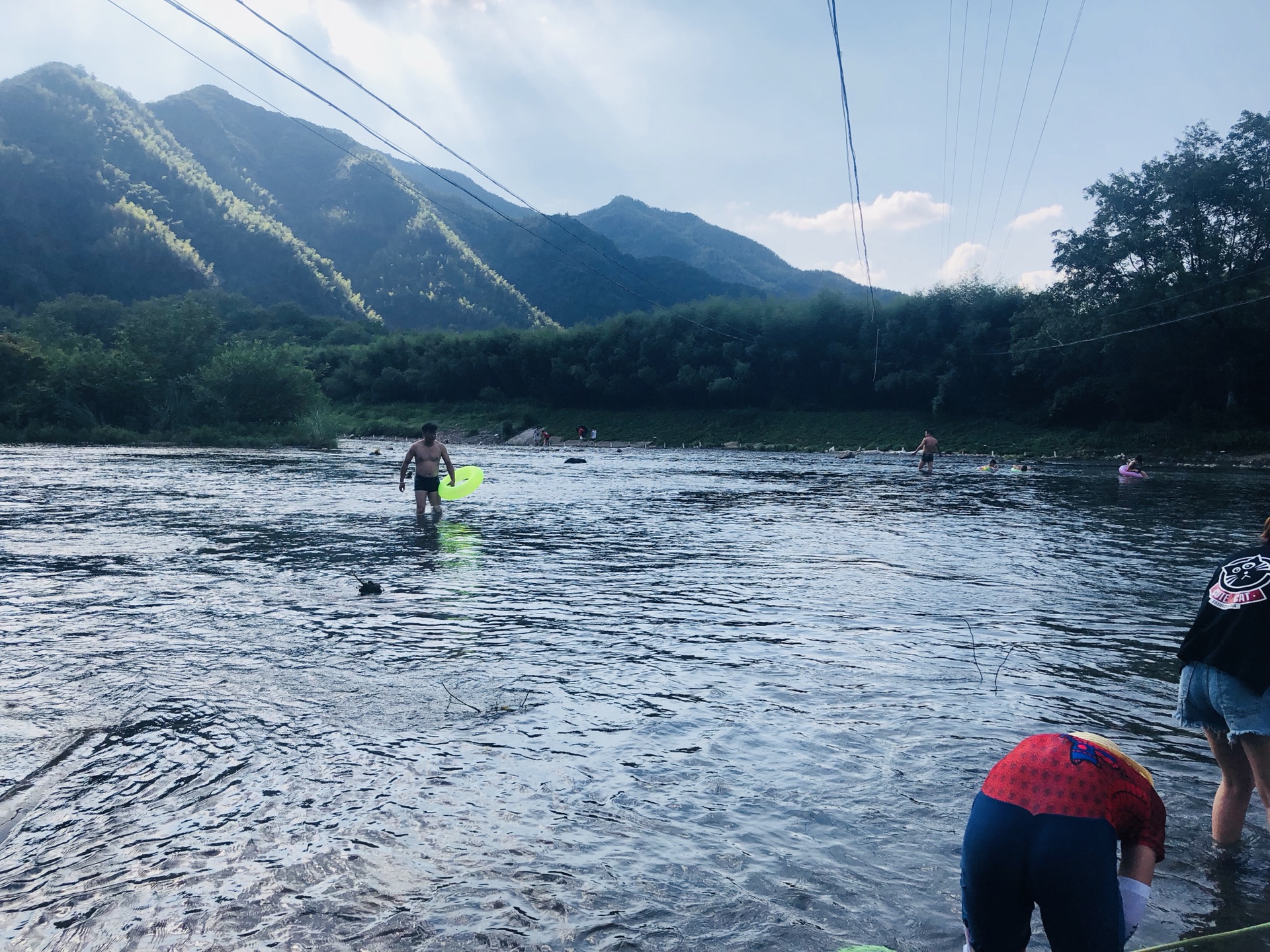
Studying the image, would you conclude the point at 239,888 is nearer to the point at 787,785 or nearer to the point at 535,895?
the point at 535,895

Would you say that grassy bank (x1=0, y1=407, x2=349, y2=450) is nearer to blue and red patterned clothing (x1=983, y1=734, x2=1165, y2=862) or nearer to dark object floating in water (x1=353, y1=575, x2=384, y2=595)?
dark object floating in water (x1=353, y1=575, x2=384, y2=595)

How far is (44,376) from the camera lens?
195ft

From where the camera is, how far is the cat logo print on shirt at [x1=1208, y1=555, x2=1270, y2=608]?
14.9 feet

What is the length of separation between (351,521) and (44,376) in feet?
169

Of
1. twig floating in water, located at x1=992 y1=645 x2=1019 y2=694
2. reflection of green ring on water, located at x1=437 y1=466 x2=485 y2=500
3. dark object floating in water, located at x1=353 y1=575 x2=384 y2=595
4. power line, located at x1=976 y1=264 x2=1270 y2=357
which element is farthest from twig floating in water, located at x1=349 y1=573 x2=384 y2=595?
power line, located at x1=976 y1=264 x2=1270 y2=357

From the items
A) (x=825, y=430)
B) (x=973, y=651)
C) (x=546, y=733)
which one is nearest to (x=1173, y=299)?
(x=825, y=430)

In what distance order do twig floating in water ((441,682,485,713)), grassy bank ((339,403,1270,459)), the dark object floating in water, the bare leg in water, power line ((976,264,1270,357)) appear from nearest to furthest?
1. the bare leg in water
2. twig floating in water ((441,682,485,713))
3. the dark object floating in water
4. power line ((976,264,1270,357))
5. grassy bank ((339,403,1270,459))

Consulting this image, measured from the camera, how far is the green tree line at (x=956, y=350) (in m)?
58.4

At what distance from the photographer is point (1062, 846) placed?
294 cm

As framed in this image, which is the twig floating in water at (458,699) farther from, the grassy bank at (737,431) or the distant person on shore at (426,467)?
the grassy bank at (737,431)

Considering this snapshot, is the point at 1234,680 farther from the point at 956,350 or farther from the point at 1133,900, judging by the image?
the point at 956,350

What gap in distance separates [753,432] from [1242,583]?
76606mm

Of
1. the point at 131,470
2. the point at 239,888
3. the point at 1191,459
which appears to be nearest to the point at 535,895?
the point at 239,888

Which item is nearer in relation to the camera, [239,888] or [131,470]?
[239,888]
